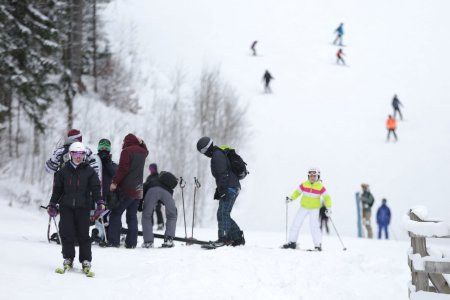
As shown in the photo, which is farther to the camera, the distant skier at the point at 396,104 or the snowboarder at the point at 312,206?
the distant skier at the point at 396,104

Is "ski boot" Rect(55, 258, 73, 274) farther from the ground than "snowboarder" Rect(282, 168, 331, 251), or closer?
closer

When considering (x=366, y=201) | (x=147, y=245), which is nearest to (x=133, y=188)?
(x=147, y=245)

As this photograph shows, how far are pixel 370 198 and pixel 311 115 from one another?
20.3 meters

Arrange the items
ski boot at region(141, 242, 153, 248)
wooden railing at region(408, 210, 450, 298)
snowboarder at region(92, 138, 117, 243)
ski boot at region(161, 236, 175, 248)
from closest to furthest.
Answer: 1. wooden railing at region(408, 210, 450, 298)
2. snowboarder at region(92, 138, 117, 243)
3. ski boot at region(141, 242, 153, 248)
4. ski boot at region(161, 236, 175, 248)

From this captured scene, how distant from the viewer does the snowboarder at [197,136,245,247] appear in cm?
1070

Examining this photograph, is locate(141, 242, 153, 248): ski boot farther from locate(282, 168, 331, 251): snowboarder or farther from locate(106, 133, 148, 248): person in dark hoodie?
locate(282, 168, 331, 251): snowboarder

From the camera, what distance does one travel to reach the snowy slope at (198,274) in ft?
23.0

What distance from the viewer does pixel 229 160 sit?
10992 mm

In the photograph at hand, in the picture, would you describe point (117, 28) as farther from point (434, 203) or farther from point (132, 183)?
point (132, 183)

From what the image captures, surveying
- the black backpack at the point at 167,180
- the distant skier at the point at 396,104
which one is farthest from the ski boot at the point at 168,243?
the distant skier at the point at 396,104

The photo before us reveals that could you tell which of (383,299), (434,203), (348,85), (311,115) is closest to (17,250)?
(383,299)

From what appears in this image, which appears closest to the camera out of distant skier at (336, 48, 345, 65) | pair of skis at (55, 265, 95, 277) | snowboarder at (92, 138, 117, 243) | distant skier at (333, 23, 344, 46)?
pair of skis at (55, 265, 95, 277)

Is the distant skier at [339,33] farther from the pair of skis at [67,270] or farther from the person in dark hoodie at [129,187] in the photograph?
the pair of skis at [67,270]

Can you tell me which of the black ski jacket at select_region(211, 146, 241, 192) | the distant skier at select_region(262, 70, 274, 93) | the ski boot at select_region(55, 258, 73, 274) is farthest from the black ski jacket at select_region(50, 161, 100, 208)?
the distant skier at select_region(262, 70, 274, 93)
